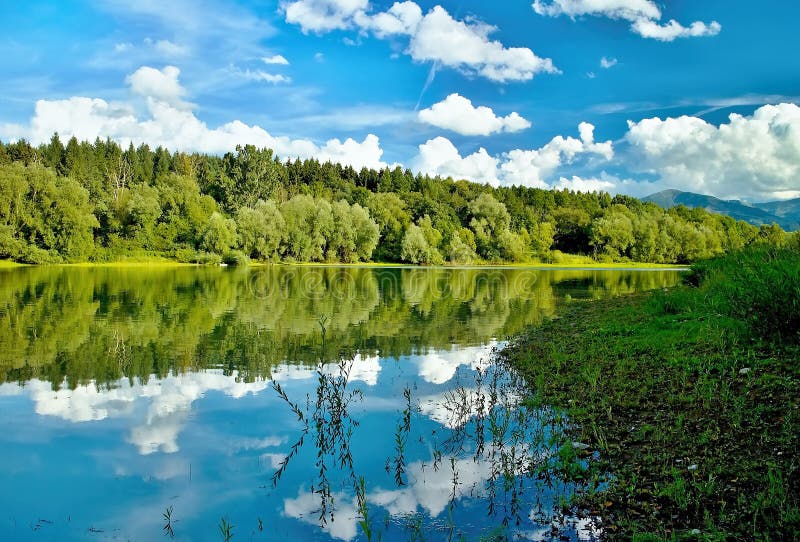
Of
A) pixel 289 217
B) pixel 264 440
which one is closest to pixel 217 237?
pixel 289 217

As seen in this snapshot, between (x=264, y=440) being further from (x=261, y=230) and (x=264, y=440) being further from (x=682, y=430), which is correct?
(x=261, y=230)

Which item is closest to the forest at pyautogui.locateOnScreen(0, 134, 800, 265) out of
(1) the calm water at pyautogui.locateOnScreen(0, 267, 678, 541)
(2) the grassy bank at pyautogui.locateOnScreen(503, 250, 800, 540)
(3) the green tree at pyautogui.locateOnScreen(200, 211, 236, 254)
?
(3) the green tree at pyautogui.locateOnScreen(200, 211, 236, 254)

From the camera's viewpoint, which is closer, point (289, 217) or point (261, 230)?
point (261, 230)

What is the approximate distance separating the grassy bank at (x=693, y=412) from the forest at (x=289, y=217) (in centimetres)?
6076

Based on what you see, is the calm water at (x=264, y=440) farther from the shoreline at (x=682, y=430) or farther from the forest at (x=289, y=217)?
the forest at (x=289, y=217)

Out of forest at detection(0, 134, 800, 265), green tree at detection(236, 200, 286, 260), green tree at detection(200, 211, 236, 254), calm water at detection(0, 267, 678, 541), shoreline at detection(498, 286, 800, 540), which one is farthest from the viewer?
green tree at detection(236, 200, 286, 260)

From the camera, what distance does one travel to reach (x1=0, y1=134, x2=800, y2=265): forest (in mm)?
82875

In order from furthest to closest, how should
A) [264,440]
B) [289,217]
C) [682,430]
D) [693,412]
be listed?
[289,217] < [264,440] < [693,412] < [682,430]

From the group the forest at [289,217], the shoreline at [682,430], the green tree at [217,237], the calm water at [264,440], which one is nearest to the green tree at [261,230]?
the forest at [289,217]

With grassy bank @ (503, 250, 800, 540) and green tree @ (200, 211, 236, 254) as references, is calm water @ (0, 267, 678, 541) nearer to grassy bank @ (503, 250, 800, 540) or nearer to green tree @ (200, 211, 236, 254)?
grassy bank @ (503, 250, 800, 540)

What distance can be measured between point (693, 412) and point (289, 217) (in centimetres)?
9902

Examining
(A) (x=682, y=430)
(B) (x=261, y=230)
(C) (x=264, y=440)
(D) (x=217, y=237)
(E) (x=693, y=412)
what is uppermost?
(B) (x=261, y=230)

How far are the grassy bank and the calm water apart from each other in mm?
794

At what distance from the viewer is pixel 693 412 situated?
8.94 m
